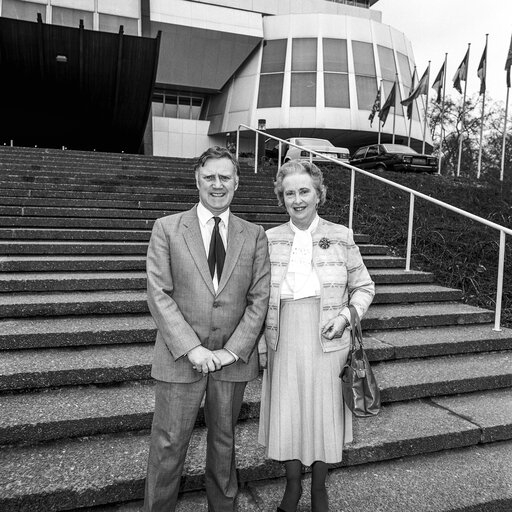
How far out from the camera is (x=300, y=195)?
230 cm

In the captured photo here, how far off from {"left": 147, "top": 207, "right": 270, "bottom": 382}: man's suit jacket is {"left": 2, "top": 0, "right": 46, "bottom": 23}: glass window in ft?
72.0

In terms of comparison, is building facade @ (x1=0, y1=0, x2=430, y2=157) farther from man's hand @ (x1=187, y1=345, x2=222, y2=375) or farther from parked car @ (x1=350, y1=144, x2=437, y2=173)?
man's hand @ (x1=187, y1=345, x2=222, y2=375)

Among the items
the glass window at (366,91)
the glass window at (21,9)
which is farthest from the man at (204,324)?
the glass window at (366,91)

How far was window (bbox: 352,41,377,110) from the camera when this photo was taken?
1075 inches

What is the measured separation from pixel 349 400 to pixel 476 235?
6.22 meters

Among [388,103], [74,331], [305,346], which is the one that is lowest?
[74,331]

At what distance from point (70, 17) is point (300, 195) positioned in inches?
816

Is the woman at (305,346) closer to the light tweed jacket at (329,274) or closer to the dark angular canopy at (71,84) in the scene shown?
the light tweed jacket at (329,274)

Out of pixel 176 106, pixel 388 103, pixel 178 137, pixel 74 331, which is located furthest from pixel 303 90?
A: pixel 74 331

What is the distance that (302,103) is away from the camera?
27.0 m

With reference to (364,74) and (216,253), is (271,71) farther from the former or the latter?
(216,253)

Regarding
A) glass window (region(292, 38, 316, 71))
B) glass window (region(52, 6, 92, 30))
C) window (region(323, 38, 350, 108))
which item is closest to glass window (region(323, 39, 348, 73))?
window (region(323, 38, 350, 108))

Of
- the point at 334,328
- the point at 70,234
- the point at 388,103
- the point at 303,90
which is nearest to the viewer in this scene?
the point at 334,328

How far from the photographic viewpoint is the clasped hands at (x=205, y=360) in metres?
1.95
